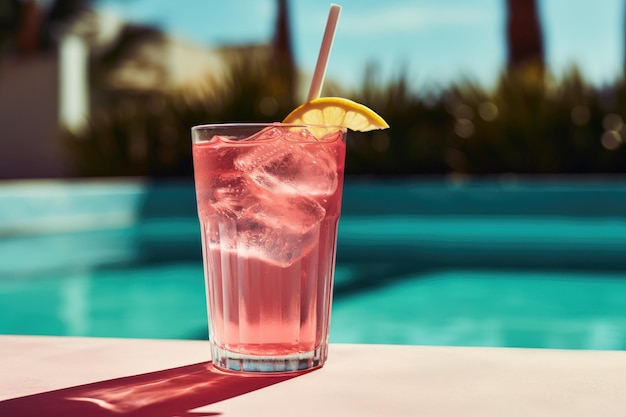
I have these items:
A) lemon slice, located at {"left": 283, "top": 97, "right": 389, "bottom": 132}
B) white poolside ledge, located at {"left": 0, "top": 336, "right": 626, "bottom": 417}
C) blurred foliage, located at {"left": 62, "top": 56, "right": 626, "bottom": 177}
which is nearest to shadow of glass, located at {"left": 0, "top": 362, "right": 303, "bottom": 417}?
white poolside ledge, located at {"left": 0, "top": 336, "right": 626, "bottom": 417}

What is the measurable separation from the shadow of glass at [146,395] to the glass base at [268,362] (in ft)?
0.07

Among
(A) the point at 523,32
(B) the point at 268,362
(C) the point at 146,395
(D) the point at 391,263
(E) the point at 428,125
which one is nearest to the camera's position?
(C) the point at 146,395

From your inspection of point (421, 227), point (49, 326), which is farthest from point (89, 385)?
point (421, 227)

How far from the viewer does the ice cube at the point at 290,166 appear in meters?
1.31

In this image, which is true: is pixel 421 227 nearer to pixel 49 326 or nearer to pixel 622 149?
pixel 622 149

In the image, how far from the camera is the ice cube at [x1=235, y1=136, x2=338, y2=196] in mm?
1309

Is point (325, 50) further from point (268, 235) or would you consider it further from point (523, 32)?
point (523, 32)

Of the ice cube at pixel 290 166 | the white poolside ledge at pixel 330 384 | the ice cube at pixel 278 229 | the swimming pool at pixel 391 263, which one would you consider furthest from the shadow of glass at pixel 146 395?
the swimming pool at pixel 391 263

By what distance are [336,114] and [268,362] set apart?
15.6 inches

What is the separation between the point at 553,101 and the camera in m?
8.09

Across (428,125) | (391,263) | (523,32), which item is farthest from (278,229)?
(523,32)

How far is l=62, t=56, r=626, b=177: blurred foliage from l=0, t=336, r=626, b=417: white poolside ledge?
23.0 ft

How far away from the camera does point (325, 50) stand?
132 centimetres

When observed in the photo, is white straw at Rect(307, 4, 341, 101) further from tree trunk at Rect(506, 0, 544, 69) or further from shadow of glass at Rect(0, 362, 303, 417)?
tree trunk at Rect(506, 0, 544, 69)
